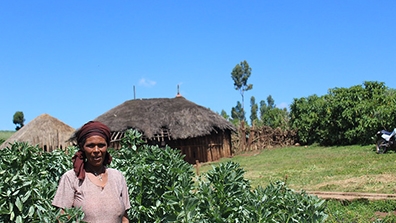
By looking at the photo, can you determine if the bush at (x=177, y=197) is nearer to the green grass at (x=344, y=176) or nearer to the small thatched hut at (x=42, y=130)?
the green grass at (x=344, y=176)

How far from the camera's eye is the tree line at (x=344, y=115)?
1956 centimetres

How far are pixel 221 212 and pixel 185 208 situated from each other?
46cm

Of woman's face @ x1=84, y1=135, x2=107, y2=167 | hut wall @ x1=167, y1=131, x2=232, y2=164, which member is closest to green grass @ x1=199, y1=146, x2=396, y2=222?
woman's face @ x1=84, y1=135, x2=107, y2=167

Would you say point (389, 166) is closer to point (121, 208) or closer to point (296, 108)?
point (121, 208)

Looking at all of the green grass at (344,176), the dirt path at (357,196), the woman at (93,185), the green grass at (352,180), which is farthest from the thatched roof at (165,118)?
the woman at (93,185)

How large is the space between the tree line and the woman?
1705 centimetres

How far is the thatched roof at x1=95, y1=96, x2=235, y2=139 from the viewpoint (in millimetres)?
21047

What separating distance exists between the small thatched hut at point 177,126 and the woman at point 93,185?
17.2 meters

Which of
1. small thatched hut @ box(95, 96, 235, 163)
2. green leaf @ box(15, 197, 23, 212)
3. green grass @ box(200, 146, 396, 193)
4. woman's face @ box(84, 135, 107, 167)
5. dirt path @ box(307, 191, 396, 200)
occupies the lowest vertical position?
dirt path @ box(307, 191, 396, 200)

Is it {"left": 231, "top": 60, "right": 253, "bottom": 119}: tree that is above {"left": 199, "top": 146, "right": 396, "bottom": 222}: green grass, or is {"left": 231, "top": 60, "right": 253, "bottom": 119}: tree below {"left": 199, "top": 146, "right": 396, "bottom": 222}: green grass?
above

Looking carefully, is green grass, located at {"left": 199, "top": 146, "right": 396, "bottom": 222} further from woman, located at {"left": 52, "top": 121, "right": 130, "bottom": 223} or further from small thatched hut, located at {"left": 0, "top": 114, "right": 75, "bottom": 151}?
small thatched hut, located at {"left": 0, "top": 114, "right": 75, "bottom": 151}

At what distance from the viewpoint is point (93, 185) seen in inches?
118

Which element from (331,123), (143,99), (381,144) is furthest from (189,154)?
(381,144)

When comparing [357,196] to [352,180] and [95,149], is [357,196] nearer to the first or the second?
[352,180]
